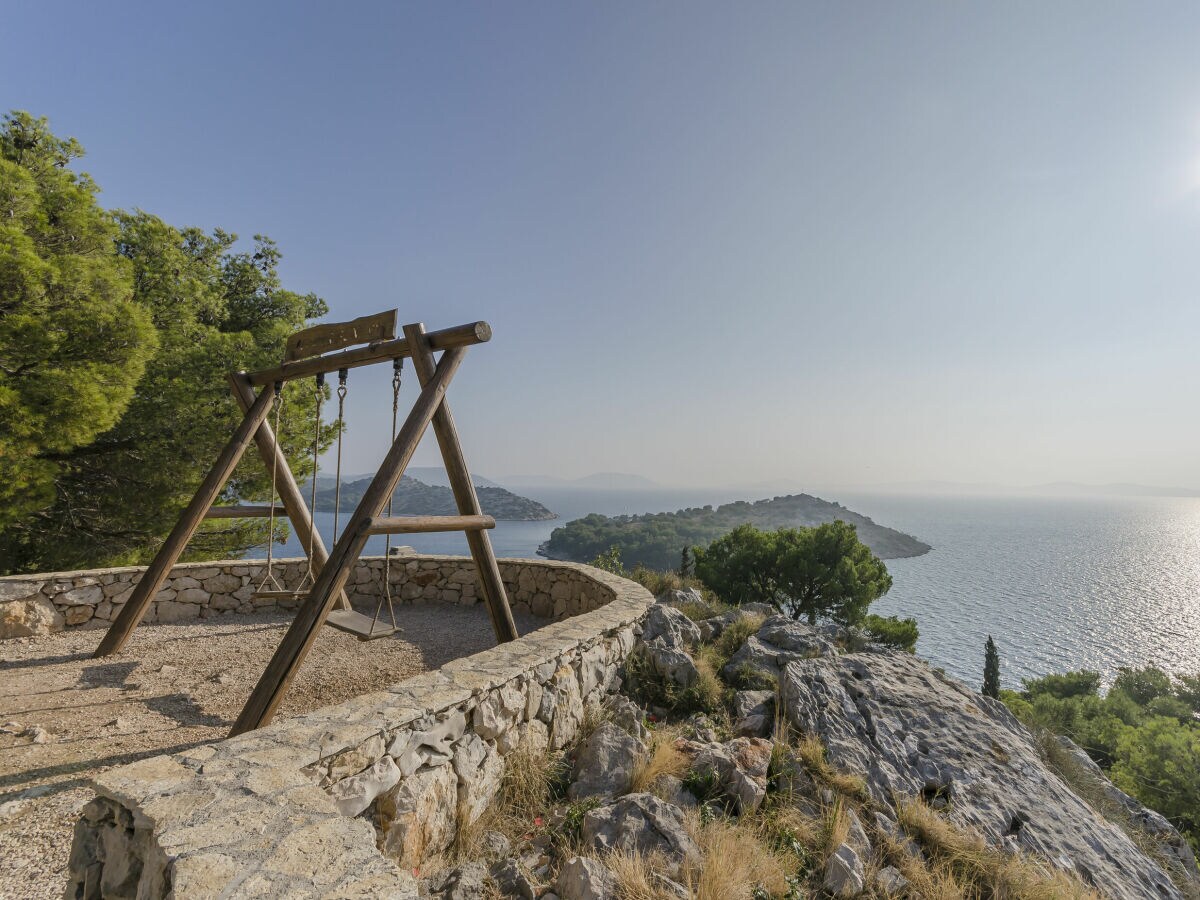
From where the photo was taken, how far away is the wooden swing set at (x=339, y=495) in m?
3.41

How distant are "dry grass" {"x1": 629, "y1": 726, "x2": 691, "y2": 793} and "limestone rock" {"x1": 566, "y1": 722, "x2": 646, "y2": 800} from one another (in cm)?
5

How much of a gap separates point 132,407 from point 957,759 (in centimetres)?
1167

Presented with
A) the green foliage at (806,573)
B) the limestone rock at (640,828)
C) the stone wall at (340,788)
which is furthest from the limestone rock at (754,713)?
the green foliage at (806,573)

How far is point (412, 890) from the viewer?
5.03ft

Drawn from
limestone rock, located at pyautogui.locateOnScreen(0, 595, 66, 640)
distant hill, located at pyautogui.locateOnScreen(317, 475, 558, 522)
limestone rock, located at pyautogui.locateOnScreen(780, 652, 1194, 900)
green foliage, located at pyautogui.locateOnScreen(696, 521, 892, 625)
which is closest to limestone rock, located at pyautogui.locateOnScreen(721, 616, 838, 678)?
limestone rock, located at pyautogui.locateOnScreen(780, 652, 1194, 900)

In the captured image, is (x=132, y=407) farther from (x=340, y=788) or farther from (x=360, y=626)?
(x=340, y=788)

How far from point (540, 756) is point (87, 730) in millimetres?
3145

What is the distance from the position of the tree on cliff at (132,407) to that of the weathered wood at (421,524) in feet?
18.6

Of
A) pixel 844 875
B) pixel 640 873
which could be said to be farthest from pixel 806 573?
pixel 640 873

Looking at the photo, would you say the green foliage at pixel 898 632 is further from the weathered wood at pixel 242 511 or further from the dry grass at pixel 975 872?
the weathered wood at pixel 242 511

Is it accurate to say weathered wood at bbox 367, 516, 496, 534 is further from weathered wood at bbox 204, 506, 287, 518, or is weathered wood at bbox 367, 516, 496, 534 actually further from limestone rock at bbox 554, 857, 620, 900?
weathered wood at bbox 204, 506, 287, 518

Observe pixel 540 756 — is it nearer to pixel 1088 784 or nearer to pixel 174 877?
pixel 174 877

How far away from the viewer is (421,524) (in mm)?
4035

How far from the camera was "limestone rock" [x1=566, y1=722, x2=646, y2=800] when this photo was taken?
10.3ft
